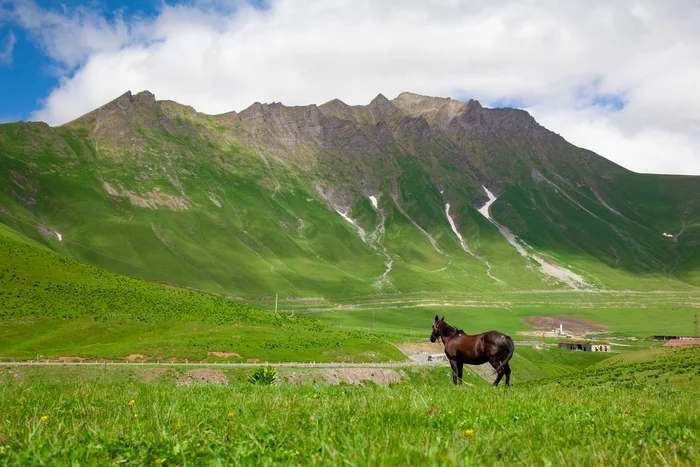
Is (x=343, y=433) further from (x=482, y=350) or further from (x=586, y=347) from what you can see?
(x=586, y=347)

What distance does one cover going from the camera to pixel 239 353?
238 feet

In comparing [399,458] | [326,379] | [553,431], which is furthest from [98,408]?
[326,379]

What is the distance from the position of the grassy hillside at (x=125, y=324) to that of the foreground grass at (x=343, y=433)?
6294 cm

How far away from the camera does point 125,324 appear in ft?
274

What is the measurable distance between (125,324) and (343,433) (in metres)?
86.8

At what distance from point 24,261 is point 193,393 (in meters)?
107

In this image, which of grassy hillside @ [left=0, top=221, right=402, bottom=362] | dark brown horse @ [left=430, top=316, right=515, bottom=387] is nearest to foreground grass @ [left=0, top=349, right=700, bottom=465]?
dark brown horse @ [left=430, top=316, right=515, bottom=387]

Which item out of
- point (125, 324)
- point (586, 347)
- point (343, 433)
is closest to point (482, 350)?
point (343, 433)

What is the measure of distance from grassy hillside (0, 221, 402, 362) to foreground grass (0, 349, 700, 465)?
62940mm

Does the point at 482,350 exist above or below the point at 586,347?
above

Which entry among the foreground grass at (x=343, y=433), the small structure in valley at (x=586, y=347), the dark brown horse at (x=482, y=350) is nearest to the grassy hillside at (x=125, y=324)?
the dark brown horse at (x=482, y=350)

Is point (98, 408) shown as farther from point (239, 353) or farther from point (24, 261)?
point (24, 261)

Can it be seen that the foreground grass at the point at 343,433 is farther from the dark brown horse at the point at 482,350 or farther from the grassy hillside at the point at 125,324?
the grassy hillside at the point at 125,324

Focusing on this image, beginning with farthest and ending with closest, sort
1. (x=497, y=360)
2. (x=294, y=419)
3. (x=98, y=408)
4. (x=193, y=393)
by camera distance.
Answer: (x=497, y=360) → (x=193, y=393) → (x=98, y=408) → (x=294, y=419)
